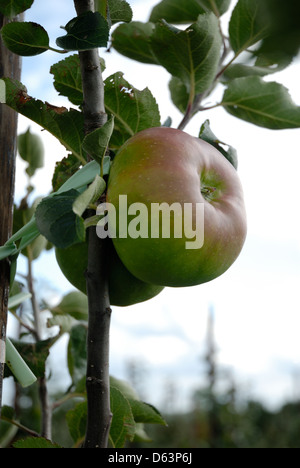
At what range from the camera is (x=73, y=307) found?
88 cm

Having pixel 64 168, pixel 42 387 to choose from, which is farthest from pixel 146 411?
pixel 64 168

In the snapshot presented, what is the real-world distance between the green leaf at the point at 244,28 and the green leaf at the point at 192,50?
4cm

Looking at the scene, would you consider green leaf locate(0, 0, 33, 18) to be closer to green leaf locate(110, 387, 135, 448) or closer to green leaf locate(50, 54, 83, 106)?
green leaf locate(50, 54, 83, 106)

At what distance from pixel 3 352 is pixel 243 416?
7113 mm

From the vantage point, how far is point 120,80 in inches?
22.6

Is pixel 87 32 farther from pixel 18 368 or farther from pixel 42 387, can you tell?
pixel 42 387

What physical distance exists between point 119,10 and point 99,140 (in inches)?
7.2

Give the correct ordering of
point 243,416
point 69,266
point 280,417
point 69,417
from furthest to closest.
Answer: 1. point 280,417
2. point 243,416
3. point 69,417
4. point 69,266

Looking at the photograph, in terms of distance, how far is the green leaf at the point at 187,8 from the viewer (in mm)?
744
